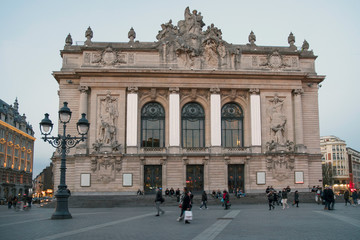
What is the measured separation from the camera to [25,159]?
89688 millimetres

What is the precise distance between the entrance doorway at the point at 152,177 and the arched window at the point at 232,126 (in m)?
8.31

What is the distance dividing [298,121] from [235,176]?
993 centimetres

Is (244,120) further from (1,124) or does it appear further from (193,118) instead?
(1,124)

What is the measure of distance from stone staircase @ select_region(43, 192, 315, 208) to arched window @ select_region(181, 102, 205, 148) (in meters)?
6.46

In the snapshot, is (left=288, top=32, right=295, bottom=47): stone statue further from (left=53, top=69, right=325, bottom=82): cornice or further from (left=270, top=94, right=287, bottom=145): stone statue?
(left=270, top=94, right=287, bottom=145): stone statue

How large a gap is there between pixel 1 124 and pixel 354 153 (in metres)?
110

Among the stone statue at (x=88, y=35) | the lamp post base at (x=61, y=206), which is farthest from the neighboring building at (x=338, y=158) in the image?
the lamp post base at (x=61, y=206)

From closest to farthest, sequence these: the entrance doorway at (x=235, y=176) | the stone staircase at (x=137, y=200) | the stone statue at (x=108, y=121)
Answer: the stone staircase at (x=137, y=200) → the stone statue at (x=108, y=121) → the entrance doorway at (x=235, y=176)

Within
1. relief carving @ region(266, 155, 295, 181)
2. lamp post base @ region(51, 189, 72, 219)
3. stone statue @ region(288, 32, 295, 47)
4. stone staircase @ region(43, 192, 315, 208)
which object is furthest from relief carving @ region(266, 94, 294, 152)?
lamp post base @ region(51, 189, 72, 219)

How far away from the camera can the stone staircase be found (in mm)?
36519

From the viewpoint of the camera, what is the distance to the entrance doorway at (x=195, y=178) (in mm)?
43875

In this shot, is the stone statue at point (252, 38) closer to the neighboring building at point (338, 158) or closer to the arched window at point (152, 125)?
the arched window at point (152, 125)

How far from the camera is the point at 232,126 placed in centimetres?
4638

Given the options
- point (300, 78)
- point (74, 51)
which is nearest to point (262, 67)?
point (300, 78)
